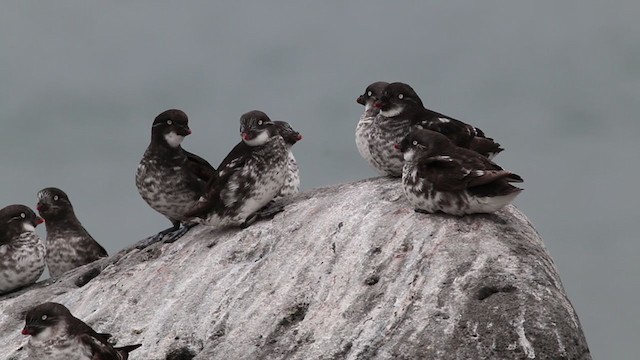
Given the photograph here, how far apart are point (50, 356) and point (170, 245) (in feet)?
9.12

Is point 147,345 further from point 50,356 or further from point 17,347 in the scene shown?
point 17,347

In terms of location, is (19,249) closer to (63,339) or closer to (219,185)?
(219,185)

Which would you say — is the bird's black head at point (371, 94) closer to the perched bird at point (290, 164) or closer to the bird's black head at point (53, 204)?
the perched bird at point (290, 164)

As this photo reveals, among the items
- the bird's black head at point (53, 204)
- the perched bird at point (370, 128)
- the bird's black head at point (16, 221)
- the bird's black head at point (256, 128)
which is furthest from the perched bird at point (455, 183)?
the bird's black head at point (53, 204)

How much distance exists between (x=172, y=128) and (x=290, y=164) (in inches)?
63.8

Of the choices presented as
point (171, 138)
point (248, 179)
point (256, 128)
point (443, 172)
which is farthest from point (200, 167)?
point (443, 172)

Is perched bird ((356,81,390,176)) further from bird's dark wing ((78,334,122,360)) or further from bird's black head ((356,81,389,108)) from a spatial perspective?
bird's dark wing ((78,334,122,360))

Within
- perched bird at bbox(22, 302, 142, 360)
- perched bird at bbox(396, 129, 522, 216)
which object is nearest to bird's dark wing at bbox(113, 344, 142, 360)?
perched bird at bbox(22, 302, 142, 360)

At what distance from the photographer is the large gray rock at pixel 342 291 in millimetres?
11086

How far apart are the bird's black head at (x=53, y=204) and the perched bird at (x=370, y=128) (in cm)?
429

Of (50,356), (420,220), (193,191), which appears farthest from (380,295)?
(193,191)

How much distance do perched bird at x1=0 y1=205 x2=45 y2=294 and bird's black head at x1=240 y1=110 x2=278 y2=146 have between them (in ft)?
11.1

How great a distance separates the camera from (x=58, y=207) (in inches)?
681

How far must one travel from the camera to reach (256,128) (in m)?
14.7
